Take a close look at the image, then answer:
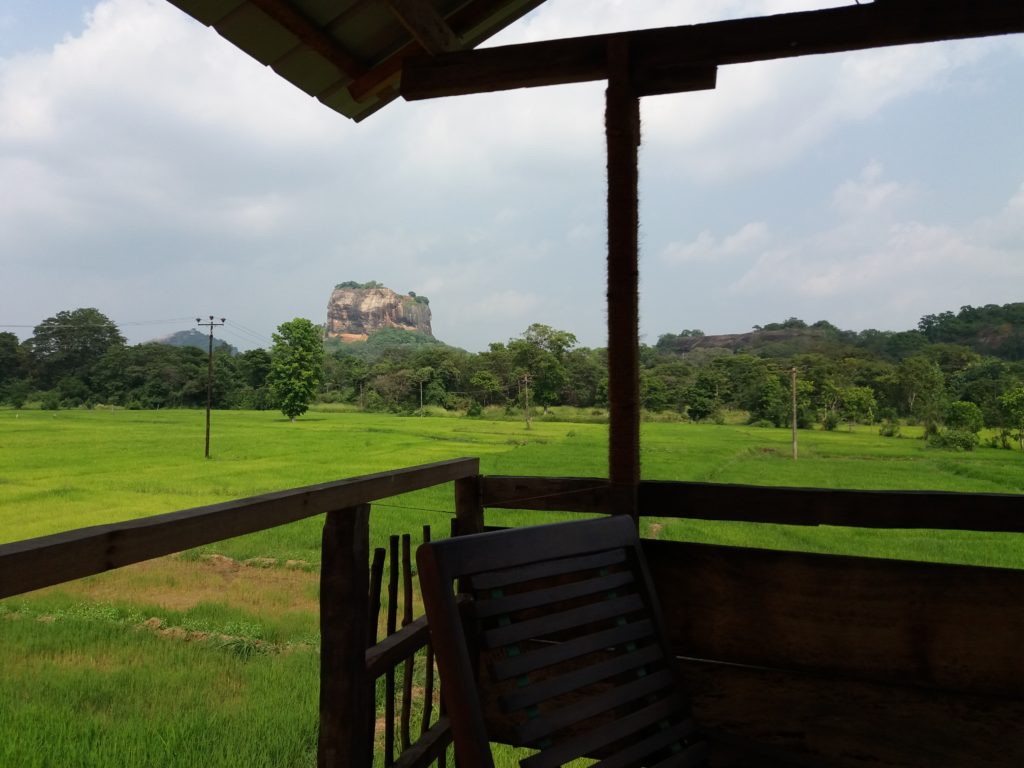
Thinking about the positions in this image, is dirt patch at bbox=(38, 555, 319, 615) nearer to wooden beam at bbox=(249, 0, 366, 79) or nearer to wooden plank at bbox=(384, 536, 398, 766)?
wooden plank at bbox=(384, 536, 398, 766)

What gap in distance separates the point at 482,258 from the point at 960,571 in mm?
111925

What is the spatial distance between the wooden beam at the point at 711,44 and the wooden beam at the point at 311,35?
0.22 meters

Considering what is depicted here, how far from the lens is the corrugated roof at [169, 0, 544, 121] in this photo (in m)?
1.62

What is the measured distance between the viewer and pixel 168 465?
3391cm

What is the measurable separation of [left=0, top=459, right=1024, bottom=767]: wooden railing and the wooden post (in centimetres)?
16

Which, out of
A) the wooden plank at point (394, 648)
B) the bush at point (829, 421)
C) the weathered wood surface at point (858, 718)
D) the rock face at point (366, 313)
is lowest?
the bush at point (829, 421)

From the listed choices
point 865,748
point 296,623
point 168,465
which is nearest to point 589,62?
point 865,748

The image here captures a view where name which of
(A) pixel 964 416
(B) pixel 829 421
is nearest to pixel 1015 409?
(A) pixel 964 416

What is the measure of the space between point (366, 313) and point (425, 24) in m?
73.0

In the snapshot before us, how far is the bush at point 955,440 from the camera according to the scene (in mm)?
29875

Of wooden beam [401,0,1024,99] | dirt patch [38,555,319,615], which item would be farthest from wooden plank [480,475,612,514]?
dirt patch [38,555,319,615]

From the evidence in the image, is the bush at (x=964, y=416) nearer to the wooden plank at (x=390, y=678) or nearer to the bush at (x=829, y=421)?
the bush at (x=829, y=421)

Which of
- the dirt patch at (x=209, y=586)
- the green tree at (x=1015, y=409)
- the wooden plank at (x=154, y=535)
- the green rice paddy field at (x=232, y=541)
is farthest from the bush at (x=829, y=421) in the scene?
the wooden plank at (x=154, y=535)

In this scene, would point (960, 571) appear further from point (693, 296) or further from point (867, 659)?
point (693, 296)
